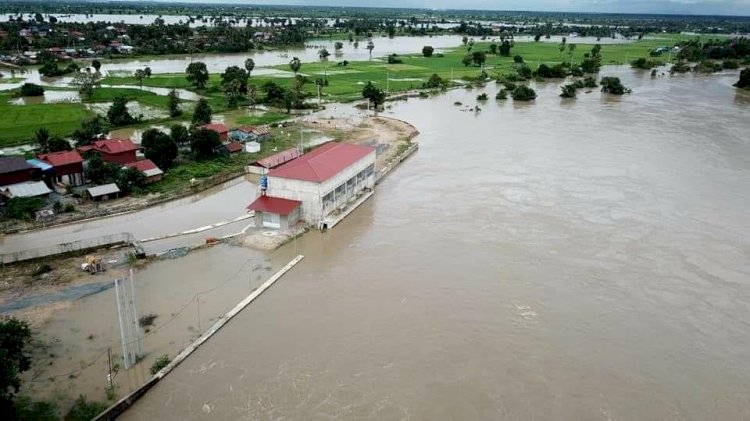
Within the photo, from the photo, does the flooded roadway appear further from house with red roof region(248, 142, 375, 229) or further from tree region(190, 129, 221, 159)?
tree region(190, 129, 221, 159)

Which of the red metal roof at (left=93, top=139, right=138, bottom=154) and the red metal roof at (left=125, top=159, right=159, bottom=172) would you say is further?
the red metal roof at (left=93, top=139, right=138, bottom=154)

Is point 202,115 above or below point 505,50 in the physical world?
below

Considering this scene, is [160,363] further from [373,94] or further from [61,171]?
[373,94]

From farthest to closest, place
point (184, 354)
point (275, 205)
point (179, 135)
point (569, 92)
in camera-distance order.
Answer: point (569, 92)
point (179, 135)
point (275, 205)
point (184, 354)

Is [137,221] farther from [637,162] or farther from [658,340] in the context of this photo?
[637,162]

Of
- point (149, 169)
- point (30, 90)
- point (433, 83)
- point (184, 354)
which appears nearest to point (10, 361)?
point (184, 354)

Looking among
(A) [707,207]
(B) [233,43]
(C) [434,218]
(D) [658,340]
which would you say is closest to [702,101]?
(A) [707,207]

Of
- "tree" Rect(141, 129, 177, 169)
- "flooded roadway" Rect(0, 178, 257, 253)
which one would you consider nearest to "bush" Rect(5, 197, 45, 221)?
"flooded roadway" Rect(0, 178, 257, 253)
